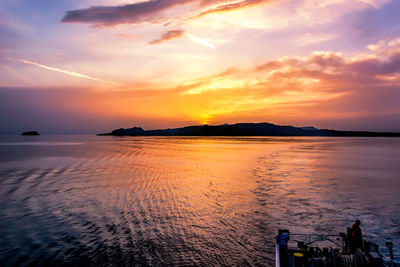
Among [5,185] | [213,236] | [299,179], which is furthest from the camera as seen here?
[299,179]

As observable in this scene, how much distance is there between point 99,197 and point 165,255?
14.1m

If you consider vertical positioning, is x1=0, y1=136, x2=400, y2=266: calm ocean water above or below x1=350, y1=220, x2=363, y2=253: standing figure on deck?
below

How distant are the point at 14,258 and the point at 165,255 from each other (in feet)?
25.0

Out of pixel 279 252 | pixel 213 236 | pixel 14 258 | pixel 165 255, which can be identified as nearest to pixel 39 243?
pixel 14 258

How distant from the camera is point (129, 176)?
38.0 metres

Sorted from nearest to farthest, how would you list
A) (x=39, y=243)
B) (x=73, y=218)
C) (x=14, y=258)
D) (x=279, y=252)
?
(x=279, y=252), (x=14, y=258), (x=39, y=243), (x=73, y=218)

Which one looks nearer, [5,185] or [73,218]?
[73,218]

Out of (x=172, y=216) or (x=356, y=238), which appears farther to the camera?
(x=172, y=216)

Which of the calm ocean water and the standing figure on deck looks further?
the calm ocean water

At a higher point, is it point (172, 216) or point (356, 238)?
point (356, 238)

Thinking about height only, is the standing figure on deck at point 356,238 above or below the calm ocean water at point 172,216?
above

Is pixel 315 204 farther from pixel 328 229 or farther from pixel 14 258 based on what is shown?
pixel 14 258

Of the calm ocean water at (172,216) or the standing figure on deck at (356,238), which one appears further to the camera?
the calm ocean water at (172,216)

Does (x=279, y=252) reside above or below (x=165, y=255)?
above
